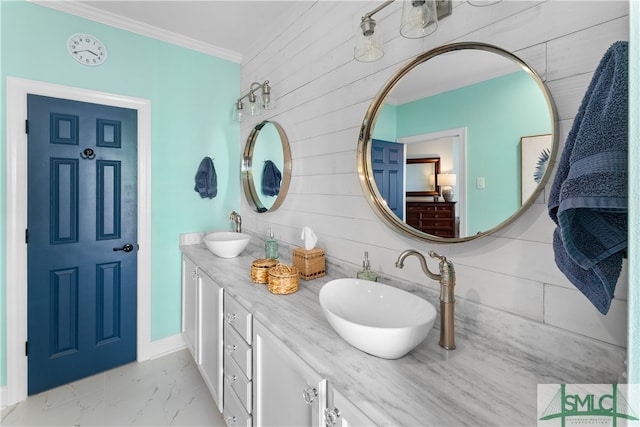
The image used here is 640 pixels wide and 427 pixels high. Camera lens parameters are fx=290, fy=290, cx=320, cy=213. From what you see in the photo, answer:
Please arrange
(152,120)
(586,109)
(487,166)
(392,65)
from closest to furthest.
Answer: (586,109) < (487,166) < (392,65) < (152,120)

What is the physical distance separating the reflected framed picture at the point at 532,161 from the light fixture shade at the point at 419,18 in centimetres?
50

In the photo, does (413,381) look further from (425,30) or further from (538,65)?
(425,30)

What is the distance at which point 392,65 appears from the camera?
129 cm

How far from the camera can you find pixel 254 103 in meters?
2.23

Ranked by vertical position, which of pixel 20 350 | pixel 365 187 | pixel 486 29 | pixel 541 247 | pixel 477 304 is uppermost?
pixel 486 29

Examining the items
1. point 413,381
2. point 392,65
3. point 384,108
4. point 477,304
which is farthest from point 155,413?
point 392,65

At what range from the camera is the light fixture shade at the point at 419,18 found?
998 mm

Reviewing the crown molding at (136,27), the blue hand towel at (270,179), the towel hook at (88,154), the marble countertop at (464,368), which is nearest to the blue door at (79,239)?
the towel hook at (88,154)

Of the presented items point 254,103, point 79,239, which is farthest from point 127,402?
point 254,103

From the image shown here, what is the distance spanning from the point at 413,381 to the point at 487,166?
0.71 metres

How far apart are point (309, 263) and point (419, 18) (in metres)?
1.17

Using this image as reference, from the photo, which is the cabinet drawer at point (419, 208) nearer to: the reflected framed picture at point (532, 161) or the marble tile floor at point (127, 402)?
the reflected framed picture at point (532, 161)

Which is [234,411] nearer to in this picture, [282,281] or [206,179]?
[282,281]

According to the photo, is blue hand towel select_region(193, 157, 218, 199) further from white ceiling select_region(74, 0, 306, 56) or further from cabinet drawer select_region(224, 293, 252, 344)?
cabinet drawer select_region(224, 293, 252, 344)
